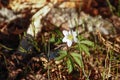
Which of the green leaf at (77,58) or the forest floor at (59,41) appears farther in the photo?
the forest floor at (59,41)

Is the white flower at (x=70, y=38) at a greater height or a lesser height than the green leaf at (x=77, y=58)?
greater

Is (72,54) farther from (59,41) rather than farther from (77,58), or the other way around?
(59,41)

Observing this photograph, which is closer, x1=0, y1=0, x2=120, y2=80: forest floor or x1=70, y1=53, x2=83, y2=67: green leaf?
x1=70, y1=53, x2=83, y2=67: green leaf

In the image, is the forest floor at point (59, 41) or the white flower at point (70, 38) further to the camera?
the forest floor at point (59, 41)

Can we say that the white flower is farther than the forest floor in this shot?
No

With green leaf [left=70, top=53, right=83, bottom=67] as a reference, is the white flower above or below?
above

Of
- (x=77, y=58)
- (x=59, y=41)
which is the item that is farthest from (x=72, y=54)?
(x=59, y=41)

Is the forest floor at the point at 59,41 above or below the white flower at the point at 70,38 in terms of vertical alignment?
below

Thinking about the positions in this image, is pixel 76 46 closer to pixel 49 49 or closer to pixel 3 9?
pixel 49 49

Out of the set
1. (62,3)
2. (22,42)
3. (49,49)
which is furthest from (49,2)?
(49,49)

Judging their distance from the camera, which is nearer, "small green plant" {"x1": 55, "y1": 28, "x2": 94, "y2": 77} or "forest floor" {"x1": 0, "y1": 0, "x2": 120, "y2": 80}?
"small green plant" {"x1": 55, "y1": 28, "x2": 94, "y2": 77}

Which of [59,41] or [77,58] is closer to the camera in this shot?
[77,58]

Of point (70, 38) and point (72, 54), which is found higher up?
point (70, 38)
